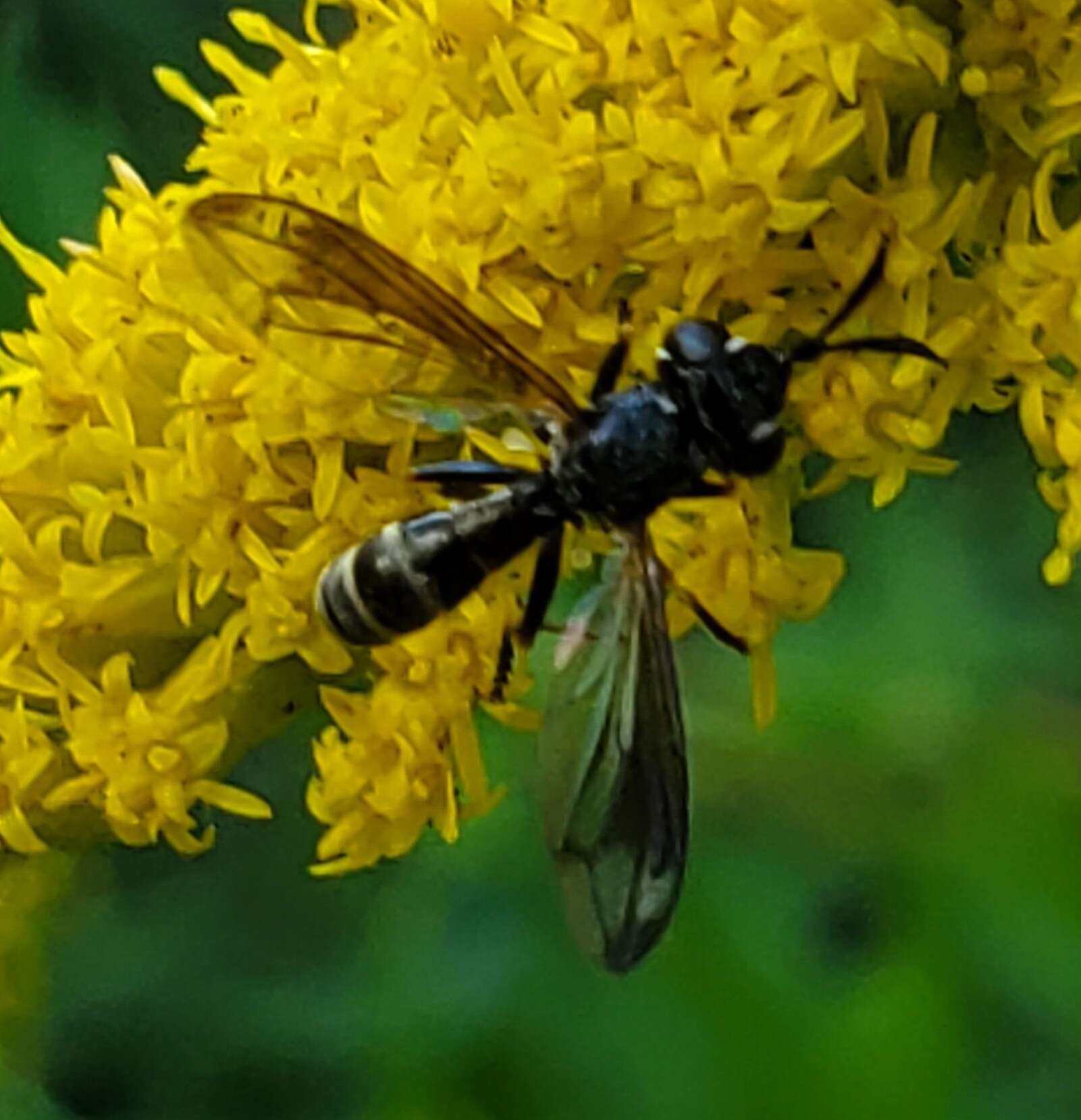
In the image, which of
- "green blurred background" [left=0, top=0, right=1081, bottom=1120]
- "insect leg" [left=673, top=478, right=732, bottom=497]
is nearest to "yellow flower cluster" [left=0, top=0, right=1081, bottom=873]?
"insect leg" [left=673, top=478, right=732, bottom=497]

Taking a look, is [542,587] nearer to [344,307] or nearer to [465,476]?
[465,476]

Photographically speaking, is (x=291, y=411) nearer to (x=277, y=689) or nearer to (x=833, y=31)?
(x=277, y=689)

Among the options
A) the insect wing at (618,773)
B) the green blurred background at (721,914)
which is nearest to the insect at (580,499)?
the insect wing at (618,773)

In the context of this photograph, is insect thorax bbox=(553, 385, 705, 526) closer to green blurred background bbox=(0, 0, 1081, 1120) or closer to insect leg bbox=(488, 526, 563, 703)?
insect leg bbox=(488, 526, 563, 703)

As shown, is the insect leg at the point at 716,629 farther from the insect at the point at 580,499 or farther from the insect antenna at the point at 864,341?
the insect antenna at the point at 864,341

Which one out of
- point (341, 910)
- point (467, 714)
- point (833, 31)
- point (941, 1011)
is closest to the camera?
point (833, 31)

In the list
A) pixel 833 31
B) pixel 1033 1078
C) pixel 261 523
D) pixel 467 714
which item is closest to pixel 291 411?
pixel 261 523
